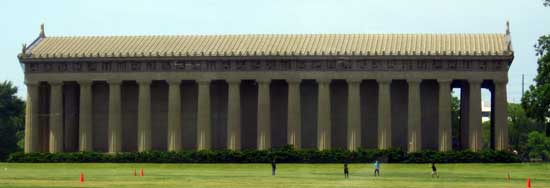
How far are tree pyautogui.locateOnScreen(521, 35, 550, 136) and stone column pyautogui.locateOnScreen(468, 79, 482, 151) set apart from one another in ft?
63.4

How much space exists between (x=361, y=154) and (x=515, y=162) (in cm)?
1346

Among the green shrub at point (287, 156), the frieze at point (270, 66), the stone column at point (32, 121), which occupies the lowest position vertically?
the green shrub at point (287, 156)

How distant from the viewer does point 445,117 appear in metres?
132

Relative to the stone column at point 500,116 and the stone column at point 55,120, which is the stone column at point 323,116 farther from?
the stone column at point 55,120

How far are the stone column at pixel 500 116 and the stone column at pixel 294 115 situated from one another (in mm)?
18115

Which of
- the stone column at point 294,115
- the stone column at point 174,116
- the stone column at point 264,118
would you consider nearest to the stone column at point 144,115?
the stone column at point 174,116

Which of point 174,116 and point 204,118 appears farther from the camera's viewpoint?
point 174,116

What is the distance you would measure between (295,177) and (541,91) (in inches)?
776

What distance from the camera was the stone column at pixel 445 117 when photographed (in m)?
132

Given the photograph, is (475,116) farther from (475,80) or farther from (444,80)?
(444,80)

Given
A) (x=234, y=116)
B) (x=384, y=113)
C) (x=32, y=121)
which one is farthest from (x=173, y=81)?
(x=384, y=113)

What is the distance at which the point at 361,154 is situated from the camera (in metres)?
128

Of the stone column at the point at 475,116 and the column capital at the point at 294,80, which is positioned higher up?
the column capital at the point at 294,80

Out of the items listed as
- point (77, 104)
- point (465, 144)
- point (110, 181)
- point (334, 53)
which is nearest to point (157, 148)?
point (77, 104)
